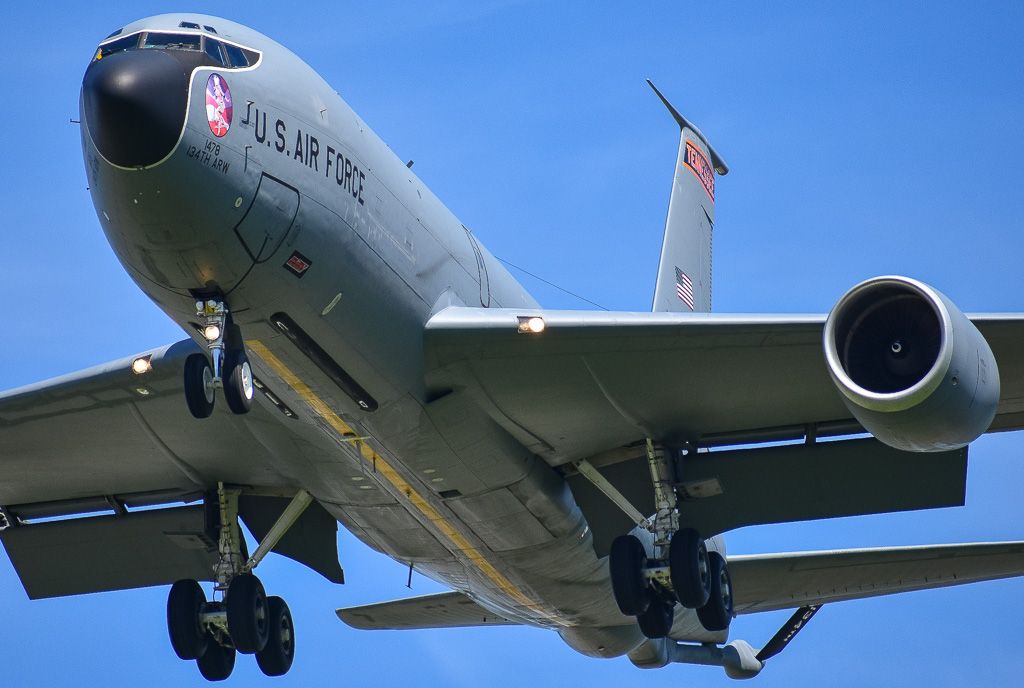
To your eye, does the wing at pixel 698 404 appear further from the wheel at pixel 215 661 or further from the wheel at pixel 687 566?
the wheel at pixel 215 661

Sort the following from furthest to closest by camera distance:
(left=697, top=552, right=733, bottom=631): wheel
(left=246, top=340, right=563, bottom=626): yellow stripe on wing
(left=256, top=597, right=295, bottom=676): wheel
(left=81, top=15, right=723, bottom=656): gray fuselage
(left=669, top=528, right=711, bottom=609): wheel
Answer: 1. (left=256, top=597, right=295, bottom=676): wheel
2. (left=697, top=552, right=733, bottom=631): wheel
3. (left=669, top=528, right=711, bottom=609): wheel
4. (left=246, top=340, right=563, bottom=626): yellow stripe on wing
5. (left=81, top=15, right=723, bottom=656): gray fuselage

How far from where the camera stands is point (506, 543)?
20266 millimetres

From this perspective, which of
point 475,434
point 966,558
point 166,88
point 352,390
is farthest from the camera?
point 966,558

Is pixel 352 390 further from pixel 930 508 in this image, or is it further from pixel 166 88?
pixel 930 508

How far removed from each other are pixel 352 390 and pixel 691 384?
3.99 m

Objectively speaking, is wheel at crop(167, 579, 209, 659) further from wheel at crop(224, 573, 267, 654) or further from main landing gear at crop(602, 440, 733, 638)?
main landing gear at crop(602, 440, 733, 638)

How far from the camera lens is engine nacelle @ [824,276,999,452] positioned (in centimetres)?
1580

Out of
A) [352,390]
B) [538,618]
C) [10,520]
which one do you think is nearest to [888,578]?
[538,618]

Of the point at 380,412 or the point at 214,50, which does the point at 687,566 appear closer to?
the point at 380,412

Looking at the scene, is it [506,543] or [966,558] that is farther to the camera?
[966,558]

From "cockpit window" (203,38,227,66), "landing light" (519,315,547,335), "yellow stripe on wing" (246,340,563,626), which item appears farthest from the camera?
"landing light" (519,315,547,335)

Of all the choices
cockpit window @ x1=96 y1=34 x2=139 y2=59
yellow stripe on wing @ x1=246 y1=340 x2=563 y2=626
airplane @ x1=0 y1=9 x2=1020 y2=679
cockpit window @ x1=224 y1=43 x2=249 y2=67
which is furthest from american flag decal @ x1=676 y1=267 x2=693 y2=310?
cockpit window @ x1=96 y1=34 x2=139 y2=59

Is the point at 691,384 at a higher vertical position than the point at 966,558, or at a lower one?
higher

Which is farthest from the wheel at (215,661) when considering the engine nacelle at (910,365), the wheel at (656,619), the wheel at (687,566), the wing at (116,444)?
the engine nacelle at (910,365)
